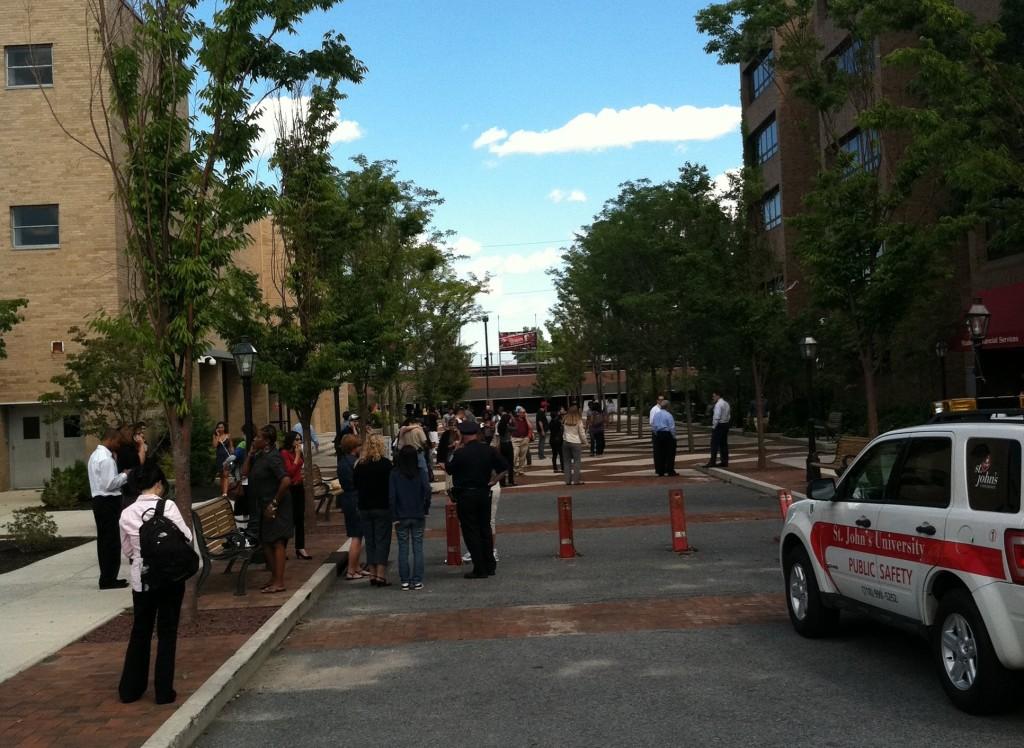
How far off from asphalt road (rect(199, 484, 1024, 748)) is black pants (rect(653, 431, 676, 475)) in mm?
13344

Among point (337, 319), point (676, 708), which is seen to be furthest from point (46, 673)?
point (337, 319)

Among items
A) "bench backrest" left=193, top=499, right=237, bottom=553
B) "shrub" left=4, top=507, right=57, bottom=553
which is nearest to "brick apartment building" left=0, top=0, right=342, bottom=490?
"shrub" left=4, top=507, right=57, bottom=553

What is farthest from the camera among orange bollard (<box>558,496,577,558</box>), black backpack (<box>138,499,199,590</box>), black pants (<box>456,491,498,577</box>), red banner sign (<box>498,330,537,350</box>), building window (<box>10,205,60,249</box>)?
red banner sign (<box>498,330,537,350</box>)

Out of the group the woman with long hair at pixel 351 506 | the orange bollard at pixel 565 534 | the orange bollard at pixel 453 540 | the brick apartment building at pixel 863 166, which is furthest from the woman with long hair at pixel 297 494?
the brick apartment building at pixel 863 166

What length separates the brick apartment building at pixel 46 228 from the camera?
96.4 feet

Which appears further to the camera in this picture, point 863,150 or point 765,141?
point 765,141

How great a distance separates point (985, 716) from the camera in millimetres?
6453

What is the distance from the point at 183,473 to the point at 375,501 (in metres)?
2.49

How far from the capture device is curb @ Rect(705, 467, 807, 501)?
69.7 feet

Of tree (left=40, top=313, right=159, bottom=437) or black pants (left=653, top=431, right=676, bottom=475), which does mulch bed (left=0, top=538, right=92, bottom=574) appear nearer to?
tree (left=40, top=313, right=159, bottom=437)

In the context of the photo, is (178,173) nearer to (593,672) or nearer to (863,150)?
(593,672)

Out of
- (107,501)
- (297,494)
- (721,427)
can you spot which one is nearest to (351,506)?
(297,494)

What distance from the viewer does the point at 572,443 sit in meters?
24.9

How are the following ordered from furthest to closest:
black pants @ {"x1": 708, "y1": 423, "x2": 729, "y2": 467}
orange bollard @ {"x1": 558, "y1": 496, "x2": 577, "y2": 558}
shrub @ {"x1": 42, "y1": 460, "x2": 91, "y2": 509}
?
black pants @ {"x1": 708, "y1": 423, "x2": 729, "y2": 467} → shrub @ {"x1": 42, "y1": 460, "x2": 91, "y2": 509} → orange bollard @ {"x1": 558, "y1": 496, "x2": 577, "y2": 558}
